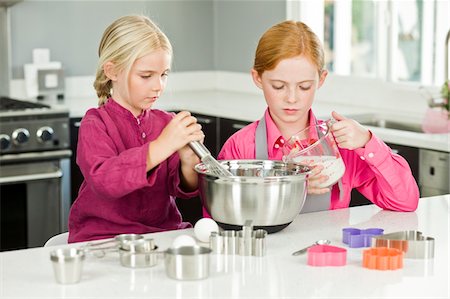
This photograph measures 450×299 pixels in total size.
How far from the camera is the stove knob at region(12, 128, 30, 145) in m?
4.13

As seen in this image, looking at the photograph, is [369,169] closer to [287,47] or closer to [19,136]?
[287,47]

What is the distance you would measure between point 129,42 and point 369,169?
0.71 m

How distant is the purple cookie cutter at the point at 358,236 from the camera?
1.86 m

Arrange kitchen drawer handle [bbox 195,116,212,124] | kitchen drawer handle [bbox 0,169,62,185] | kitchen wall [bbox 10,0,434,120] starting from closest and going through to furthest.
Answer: kitchen drawer handle [bbox 0,169,62,185], kitchen drawer handle [bbox 195,116,212,124], kitchen wall [bbox 10,0,434,120]

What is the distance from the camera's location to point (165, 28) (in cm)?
540

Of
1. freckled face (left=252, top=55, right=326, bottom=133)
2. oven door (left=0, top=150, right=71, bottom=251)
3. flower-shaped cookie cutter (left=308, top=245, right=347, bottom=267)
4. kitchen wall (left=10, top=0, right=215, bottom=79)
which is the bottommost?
oven door (left=0, top=150, right=71, bottom=251)

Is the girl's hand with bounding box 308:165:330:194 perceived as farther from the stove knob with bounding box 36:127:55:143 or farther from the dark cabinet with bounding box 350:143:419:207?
the stove knob with bounding box 36:127:55:143

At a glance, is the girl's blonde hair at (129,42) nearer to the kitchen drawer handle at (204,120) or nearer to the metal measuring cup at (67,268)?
the metal measuring cup at (67,268)

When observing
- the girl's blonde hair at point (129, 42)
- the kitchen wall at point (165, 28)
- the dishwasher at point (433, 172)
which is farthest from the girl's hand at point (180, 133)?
the kitchen wall at point (165, 28)

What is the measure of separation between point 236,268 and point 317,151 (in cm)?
50

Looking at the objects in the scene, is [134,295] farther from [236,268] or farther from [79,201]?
[79,201]

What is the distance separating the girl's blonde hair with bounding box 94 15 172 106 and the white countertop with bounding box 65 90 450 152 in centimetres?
154

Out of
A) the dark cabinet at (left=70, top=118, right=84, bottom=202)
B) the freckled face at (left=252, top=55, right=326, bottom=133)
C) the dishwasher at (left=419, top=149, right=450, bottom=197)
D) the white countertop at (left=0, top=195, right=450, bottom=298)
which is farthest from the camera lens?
the dark cabinet at (left=70, top=118, right=84, bottom=202)

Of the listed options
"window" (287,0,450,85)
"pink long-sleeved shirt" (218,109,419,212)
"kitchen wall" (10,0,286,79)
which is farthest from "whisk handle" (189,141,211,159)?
"kitchen wall" (10,0,286,79)
